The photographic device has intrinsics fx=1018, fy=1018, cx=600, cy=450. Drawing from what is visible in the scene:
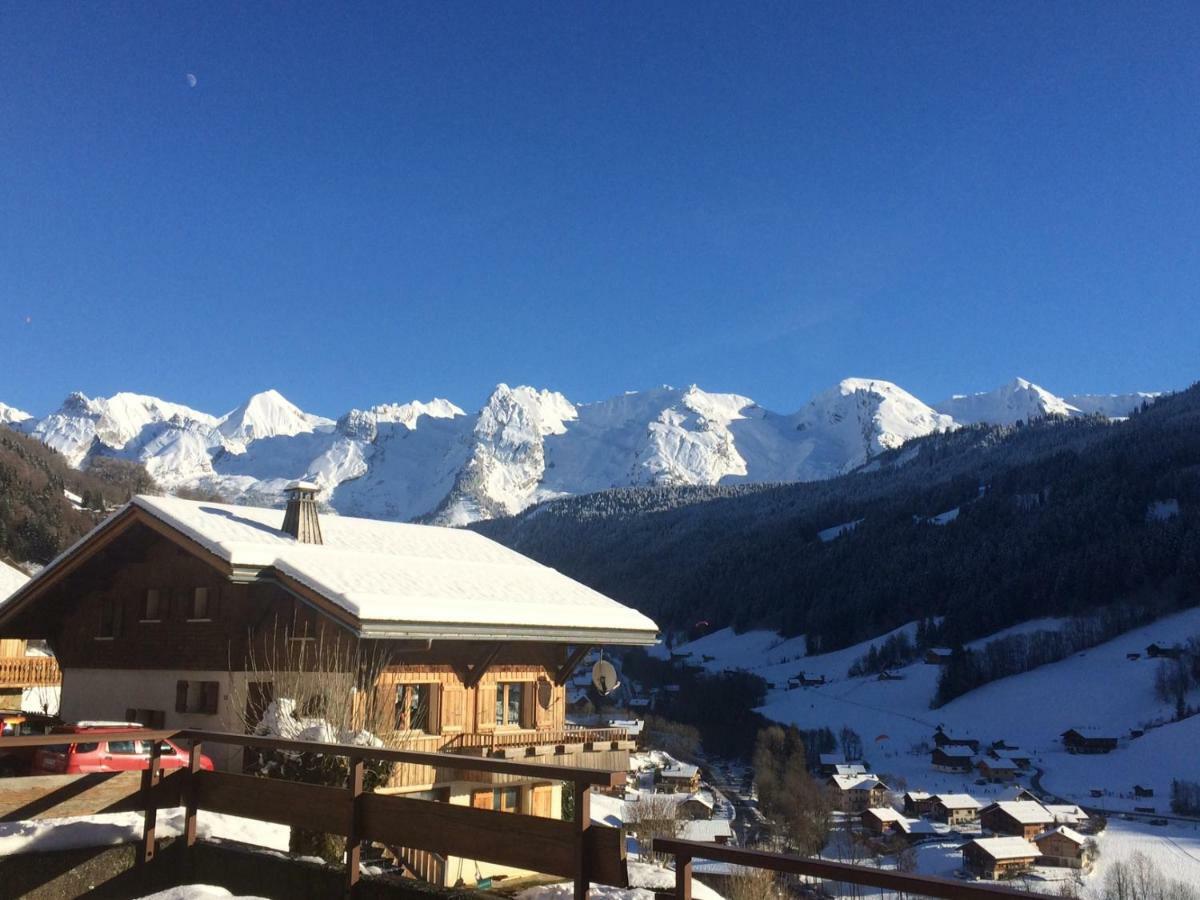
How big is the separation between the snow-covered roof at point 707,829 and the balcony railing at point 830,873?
59.3 metres

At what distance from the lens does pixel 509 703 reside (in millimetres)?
21047

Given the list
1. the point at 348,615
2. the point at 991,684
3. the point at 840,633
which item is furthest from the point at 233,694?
the point at 840,633

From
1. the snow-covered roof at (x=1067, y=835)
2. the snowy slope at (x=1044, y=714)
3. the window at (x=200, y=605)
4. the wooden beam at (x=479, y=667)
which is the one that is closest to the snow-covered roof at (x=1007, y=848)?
the snow-covered roof at (x=1067, y=835)

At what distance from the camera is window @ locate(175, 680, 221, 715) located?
59.4 ft

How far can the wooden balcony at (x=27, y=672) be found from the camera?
2986cm

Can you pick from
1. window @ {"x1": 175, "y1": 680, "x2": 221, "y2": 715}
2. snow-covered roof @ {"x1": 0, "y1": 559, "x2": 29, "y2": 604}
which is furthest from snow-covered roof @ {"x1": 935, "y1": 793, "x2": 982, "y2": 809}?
window @ {"x1": 175, "y1": 680, "x2": 221, "y2": 715}

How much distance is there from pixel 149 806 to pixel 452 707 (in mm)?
12174

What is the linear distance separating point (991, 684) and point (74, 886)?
149 metres

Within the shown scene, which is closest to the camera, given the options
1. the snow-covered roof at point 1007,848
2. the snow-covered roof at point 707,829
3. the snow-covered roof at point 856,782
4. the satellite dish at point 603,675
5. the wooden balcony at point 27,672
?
the satellite dish at point 603,675

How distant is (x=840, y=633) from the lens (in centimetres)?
17775

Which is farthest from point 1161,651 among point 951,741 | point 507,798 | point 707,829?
point 507,798

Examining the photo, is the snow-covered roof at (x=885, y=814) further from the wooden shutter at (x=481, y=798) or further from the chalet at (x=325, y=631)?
the wooden shutter at (x=481, y=798)

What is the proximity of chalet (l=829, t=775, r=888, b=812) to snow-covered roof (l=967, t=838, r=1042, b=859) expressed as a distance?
15.0 m

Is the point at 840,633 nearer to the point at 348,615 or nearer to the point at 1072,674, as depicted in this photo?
the point at 1072,674
